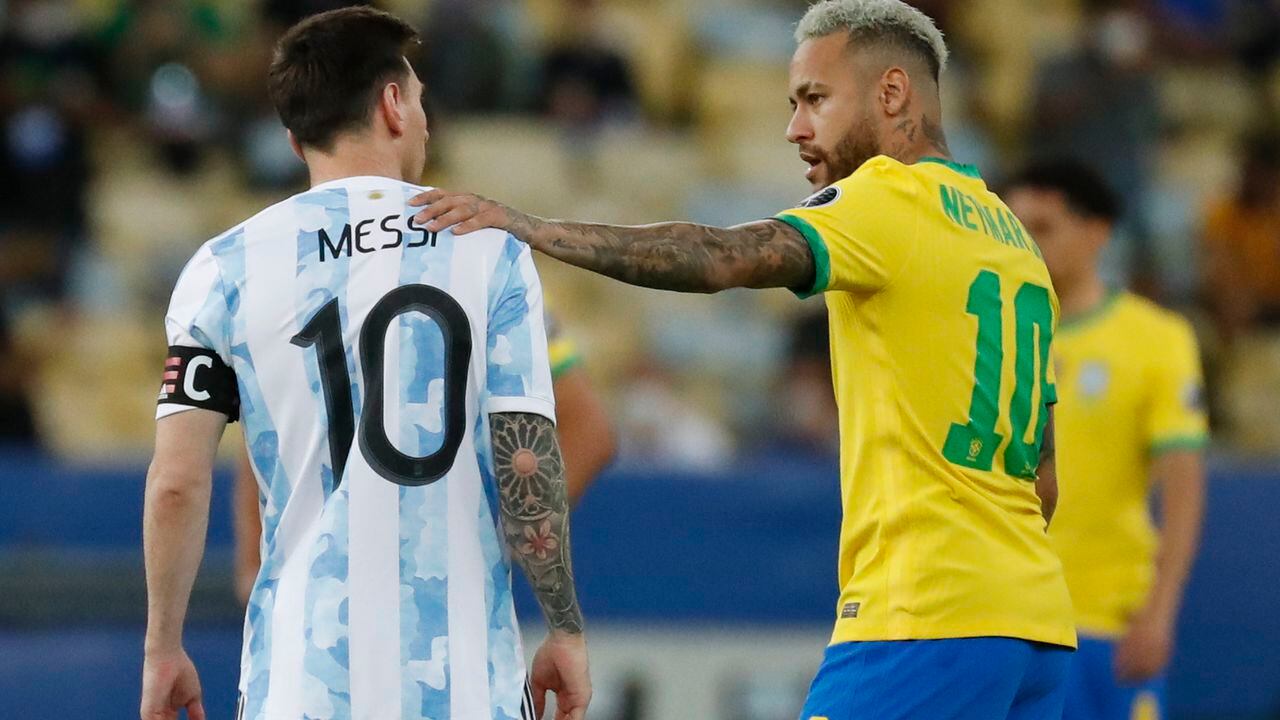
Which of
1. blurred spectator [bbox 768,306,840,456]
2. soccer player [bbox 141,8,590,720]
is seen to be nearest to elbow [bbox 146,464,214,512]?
soccer player [bbox 141,8,590,720]

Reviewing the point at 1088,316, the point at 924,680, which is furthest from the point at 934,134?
the point at 1088,316

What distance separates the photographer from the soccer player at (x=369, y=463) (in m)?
3.60

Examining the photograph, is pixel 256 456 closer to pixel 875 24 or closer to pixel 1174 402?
pixel 875 24

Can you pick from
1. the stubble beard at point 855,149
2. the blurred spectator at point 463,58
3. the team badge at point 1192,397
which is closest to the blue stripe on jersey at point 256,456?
the stubble beard at point 855,149

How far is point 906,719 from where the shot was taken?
13.4ft

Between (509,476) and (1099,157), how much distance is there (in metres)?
9.36

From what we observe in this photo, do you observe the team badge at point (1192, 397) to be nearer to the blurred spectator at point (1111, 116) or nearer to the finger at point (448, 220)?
the finger at point (448, 220)

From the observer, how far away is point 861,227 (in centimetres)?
402

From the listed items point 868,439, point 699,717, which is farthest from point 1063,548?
point 868,439

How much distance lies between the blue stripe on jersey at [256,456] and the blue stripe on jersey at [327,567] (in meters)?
0.10

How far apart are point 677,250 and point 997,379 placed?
842mm

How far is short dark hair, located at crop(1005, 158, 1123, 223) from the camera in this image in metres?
7.02

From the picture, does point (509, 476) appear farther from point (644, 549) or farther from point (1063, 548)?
point (644, 549)

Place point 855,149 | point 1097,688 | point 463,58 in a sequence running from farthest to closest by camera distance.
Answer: point 463,58 < point 1097,688 < point 855,149
